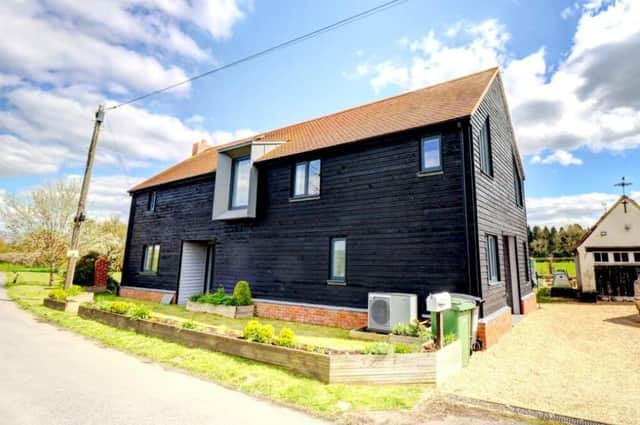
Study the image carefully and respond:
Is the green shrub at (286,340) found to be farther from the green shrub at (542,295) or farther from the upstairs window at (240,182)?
the green shrub at (542,295)

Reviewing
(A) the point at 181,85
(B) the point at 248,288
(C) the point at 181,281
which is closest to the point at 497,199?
(B) the point at 248,288

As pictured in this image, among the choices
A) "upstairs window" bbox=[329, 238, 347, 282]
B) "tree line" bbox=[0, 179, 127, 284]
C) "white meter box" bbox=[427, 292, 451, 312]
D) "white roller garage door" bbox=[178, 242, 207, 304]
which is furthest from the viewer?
"tree line" bbox=[0, 179, 127, 284]

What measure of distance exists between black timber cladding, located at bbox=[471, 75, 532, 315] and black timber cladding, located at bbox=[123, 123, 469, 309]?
2.32 feet

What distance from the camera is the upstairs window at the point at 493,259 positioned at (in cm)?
886

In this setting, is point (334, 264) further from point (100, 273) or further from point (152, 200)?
point (100, 273)

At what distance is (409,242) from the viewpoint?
8461mm

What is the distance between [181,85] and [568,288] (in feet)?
69.2

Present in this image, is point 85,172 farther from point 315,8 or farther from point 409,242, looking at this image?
point 409,242

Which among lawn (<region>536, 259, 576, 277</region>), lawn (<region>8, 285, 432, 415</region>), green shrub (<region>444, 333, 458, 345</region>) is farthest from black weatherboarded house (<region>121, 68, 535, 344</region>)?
lawn (<region>536, 259, 576, 277</region>)

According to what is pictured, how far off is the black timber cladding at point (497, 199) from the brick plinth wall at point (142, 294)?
42.2 feet

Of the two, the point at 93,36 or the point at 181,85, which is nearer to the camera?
the point at 93,36

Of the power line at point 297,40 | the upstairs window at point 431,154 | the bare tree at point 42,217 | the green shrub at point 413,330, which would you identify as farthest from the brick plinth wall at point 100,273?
the upstairs window at point 431,154

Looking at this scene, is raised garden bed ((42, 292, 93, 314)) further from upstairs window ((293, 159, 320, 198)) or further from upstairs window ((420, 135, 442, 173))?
upstairs window ((420, 135, 442, 173))

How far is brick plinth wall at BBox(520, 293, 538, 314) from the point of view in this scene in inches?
461
